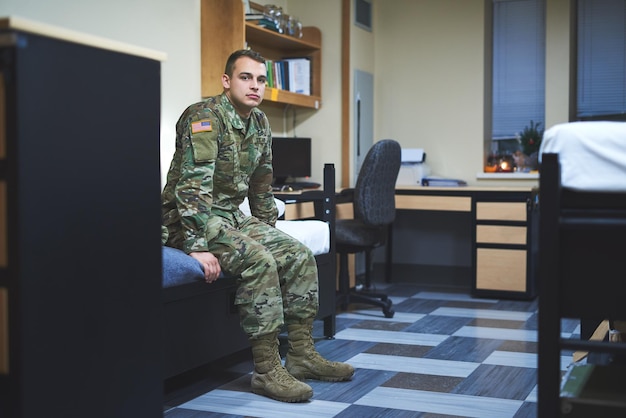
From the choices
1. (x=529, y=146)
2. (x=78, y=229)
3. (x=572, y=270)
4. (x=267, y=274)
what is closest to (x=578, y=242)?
(x=572, y=270)

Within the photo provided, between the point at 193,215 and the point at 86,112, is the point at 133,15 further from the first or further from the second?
the point at 86,112

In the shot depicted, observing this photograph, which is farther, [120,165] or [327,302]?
[327,302]

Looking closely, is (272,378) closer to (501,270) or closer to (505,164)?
(501,270)

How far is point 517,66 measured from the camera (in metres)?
5.56

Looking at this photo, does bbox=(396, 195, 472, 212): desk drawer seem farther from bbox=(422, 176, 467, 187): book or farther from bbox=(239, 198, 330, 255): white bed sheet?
bbox=(239, 198, 330, 255): white bed sheet

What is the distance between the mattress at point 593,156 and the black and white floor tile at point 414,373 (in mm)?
1071

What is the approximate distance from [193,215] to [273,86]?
7.56 feet

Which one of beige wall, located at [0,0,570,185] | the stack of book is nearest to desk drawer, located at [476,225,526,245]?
beige wall, located at [0,0,570,185]

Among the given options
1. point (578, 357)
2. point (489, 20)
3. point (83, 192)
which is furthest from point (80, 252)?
point (489, 20)

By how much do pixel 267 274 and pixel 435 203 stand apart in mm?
2664

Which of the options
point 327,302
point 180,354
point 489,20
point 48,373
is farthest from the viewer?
point 489,20

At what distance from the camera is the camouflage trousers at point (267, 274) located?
268 centimetres

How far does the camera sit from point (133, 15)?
12.4 feet

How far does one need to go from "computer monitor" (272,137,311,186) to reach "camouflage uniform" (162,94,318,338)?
1.88m
